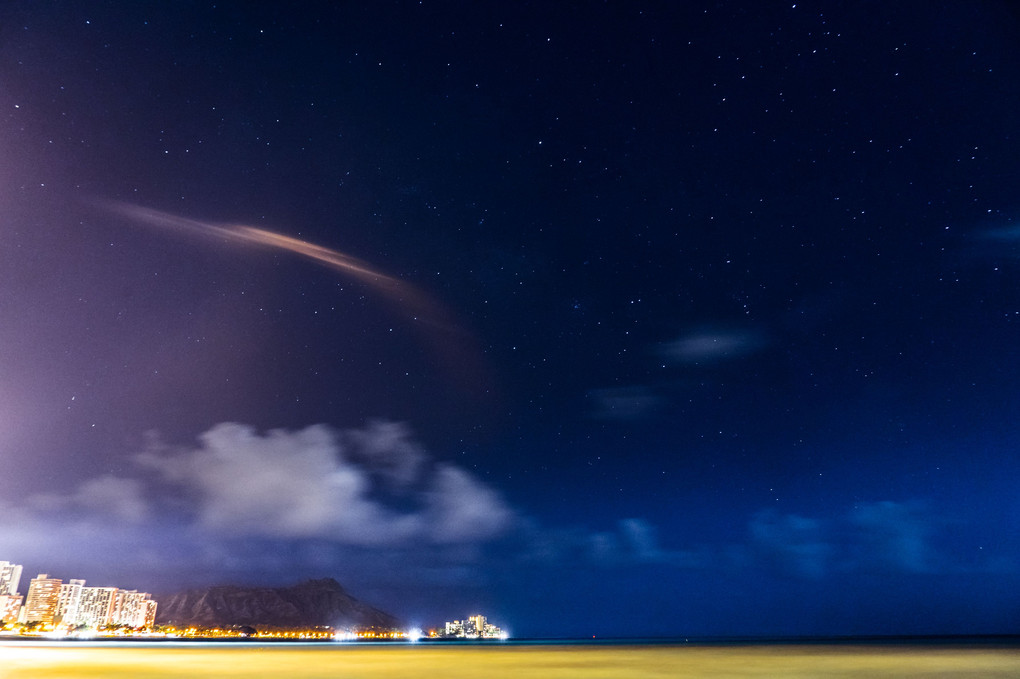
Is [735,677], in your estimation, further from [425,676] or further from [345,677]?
[345,677]

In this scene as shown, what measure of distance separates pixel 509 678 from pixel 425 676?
506 centimetres

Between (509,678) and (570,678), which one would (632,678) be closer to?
(570,678)

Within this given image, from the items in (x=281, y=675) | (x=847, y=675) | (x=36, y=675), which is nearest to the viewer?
(x=36, y=675)

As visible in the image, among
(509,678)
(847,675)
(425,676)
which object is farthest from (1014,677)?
(425,676)

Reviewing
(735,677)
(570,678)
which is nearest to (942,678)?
(735,677)

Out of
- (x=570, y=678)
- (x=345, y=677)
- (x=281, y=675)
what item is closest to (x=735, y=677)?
(x=570, y=678)

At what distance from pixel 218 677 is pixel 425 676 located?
11.3m

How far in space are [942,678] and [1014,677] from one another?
13.1 feet

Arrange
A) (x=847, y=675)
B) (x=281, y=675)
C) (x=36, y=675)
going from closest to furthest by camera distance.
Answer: (x=36, y=675)
(x=281, y=675)
(x=847, y=675)

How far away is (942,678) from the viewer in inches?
1576

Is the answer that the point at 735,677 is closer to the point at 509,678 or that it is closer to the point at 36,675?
the point at 509,678

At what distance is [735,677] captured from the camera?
132ft

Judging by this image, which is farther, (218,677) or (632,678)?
(632,678)

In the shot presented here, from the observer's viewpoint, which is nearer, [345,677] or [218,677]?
[218,677]
